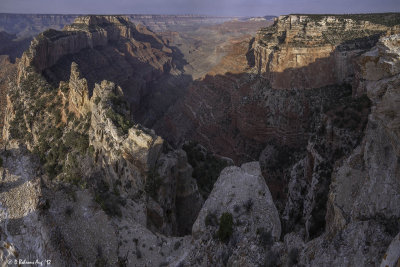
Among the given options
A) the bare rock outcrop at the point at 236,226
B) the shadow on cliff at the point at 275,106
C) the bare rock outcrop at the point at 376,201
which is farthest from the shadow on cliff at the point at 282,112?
the bare rock outcrop at the point at 376,201

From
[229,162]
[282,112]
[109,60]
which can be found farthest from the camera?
[109,60]

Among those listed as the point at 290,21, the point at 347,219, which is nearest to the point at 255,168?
the point at 347,219

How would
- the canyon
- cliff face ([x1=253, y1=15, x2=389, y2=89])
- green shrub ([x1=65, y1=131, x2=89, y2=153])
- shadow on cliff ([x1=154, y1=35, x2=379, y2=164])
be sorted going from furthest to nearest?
cliff face ([x1=253, y1=15, x2=389, y2=89])
shadow on cliff ([x1=154, y1=35, x2=379, y2=164])
green shrub ([x1=65, y1=131, x2=89, y2=153])
the canyon

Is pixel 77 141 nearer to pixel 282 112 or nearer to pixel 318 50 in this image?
pixel 282 112

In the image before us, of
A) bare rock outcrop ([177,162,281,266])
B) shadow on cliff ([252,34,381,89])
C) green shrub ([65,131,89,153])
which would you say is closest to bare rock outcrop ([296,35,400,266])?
bare rock outcrop ([177,162,281,266])

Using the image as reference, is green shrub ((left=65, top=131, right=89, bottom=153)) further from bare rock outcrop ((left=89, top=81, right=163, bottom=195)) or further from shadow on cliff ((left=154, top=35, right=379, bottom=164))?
shadow on cliff ((left=154, top=35, right=379, bottom=164))

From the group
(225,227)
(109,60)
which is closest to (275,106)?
(225,227)
